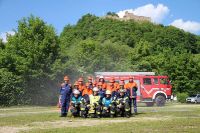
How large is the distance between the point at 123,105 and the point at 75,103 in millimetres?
2269

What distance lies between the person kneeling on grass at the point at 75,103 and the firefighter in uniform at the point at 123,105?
1850 millimetres

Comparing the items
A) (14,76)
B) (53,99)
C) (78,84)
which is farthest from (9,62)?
(78,84)

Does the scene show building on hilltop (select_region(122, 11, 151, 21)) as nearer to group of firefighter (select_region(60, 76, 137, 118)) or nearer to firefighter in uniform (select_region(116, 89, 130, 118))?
group of firefighter (select_region(60, 76, 137, 118))

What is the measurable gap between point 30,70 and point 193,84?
85.6 ft

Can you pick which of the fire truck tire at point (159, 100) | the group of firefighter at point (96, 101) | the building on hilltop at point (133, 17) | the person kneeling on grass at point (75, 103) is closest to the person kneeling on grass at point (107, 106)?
the group of firefighter at point (96, 101)

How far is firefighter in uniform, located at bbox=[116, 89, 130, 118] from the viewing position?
19016mm

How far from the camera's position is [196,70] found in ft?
182

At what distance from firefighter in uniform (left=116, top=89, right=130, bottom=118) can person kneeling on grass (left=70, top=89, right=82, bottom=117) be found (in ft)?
6.07

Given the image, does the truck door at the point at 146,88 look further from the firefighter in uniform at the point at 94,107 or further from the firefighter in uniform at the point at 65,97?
the firefighter in uniform at the point at 94,107

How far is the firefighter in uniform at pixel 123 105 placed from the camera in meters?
19.0

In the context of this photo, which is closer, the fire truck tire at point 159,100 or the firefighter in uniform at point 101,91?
the firefighter in uniform at point 101,91

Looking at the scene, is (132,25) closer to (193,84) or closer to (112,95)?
(193,84)

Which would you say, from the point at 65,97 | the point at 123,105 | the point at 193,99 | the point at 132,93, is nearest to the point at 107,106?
the point at 123,105

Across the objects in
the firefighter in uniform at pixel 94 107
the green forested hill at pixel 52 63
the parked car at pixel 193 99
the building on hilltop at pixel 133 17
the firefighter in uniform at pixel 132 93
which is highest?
the building on hilltop at pixel 133 17
